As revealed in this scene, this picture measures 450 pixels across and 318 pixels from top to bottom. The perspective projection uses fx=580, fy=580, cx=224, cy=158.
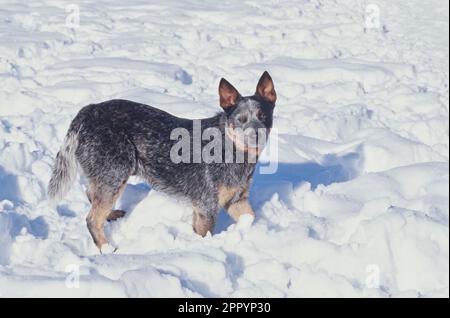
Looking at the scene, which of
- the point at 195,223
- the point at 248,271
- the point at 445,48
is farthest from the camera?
the point at 445,48

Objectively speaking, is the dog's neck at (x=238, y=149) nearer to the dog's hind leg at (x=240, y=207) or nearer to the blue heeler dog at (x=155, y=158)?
the blue heeler dog at (x=155, y=158)

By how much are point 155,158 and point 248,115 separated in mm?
803

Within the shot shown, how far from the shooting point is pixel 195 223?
4398mm

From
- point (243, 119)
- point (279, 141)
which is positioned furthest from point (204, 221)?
point (279, 141)

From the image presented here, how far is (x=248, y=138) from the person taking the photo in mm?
4273

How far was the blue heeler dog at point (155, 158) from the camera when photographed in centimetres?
433

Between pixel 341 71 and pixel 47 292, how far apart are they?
21.7 feet

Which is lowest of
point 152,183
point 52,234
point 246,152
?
point 52,234

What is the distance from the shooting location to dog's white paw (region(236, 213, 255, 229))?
411 cm

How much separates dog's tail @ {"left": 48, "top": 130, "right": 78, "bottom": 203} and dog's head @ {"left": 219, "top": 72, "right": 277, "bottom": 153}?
1.24m

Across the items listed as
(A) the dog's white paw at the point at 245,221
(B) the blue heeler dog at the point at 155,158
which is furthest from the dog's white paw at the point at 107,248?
(A) the dog's white paw at the point at 245,221
